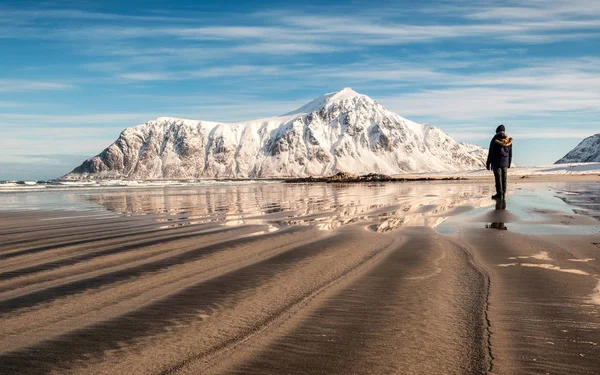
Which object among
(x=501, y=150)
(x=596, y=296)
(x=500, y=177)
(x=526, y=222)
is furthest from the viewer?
(x=500, y=177)

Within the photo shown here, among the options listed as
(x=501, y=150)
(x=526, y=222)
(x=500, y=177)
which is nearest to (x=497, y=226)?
(x=526, y=222)

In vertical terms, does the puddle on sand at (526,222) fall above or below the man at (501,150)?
below

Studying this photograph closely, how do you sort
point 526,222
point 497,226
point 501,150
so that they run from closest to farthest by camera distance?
point 497,226 → point 526,222 → point 501,150

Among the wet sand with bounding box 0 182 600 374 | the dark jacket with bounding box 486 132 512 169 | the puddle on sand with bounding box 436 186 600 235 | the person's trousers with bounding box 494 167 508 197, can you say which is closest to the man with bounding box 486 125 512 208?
the dark jacket with bounding box 486 132 512 169

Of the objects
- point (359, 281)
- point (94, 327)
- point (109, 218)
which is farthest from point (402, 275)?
point (109, 218)

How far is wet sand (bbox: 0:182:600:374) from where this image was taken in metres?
3.57

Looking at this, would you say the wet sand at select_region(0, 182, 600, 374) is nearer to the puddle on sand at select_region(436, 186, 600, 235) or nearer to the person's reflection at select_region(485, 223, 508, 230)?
the puddle on sand at select_region(436, 186, 600, 235)

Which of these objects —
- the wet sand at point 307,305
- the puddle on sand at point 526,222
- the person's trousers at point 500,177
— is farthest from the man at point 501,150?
the wet sand at point 307,305

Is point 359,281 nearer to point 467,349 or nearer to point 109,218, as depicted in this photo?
point 467,349

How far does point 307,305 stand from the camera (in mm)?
4988

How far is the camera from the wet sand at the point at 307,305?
11.7ft

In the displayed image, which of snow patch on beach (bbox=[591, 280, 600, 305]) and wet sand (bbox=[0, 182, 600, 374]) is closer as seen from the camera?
wet sand (bbox=[0, 182, 600, 374])

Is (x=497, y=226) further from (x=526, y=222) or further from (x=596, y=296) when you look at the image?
(x=596, y=296)

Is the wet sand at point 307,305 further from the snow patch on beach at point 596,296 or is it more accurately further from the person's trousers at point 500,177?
the person's trousers at point 500,177
